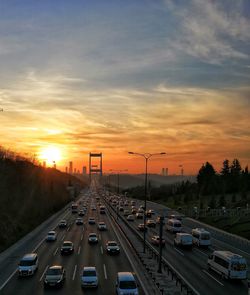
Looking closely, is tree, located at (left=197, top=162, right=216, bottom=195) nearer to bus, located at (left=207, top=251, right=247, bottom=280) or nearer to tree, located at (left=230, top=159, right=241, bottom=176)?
tree, located at (left=230, top=159, right=241, bottom=176)

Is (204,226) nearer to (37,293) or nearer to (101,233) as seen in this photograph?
(101,233)

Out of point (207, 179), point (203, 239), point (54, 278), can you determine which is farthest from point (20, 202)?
point (207, 179)

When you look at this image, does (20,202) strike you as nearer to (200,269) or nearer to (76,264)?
(76,264)

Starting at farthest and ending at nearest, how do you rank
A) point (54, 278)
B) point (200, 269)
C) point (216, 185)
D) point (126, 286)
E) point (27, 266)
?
1. point (216, 185)
2. point (200, 269)
3. point (27, 266)
4. point (54, 278)
5. point (126, 286)

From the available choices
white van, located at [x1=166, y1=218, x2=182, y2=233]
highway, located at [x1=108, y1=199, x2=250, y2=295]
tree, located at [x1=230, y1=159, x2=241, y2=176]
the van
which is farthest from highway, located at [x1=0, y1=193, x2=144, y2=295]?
tree, located at [x1=230, y1=159, x2=241, y2=176]

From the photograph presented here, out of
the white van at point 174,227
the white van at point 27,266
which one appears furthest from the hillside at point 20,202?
the white van at point 174,227

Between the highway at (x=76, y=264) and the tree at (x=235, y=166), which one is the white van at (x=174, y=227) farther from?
the tree at (x=235, y=166)

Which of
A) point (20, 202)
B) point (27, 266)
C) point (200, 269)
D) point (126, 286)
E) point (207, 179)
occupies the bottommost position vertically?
point (200, 269)

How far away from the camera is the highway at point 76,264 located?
92.9 feet

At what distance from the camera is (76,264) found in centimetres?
3744

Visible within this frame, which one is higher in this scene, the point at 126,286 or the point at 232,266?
the point at 232,266

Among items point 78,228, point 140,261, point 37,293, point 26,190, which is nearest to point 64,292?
point 37,293

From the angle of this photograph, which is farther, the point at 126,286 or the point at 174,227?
the point at 174,227

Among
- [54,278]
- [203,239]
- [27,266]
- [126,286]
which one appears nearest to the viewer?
[126,286]
